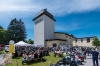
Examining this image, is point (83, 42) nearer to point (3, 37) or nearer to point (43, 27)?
point (43, 27)

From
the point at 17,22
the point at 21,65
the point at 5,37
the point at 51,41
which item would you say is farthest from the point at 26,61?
the point at 17,22

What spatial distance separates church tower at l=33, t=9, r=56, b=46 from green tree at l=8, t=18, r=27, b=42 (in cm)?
2604

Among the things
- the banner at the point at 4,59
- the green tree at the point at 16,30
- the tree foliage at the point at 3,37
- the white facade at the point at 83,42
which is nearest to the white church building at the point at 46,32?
the white facade at the point at 83,42

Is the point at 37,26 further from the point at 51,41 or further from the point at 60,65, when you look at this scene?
the point at 60,65

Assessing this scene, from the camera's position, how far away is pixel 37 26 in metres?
50.1

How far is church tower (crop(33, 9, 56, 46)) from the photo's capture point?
47219mm

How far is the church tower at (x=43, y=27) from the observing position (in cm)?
4722

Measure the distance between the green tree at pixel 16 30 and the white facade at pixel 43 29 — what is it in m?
26.2

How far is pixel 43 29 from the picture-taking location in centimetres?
4694

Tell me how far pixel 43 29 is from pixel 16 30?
34142mm

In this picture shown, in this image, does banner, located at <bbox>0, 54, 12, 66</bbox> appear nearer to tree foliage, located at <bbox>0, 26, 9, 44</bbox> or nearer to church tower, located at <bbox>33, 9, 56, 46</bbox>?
church tower, located at <bbox>33, 9, 56, 46</bbox>

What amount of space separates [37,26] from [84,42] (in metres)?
27.7

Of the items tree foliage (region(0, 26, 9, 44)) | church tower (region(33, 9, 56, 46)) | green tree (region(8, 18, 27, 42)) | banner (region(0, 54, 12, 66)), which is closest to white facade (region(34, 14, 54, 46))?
church tower (region(33, 9, 56, 46))

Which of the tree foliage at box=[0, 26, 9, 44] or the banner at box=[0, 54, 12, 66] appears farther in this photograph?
the tree foliage at box=[0, 26, 9, 44]
